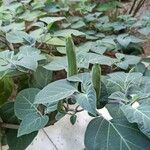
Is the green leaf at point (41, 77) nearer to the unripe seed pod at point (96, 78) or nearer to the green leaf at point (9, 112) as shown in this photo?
the green leaf at point (9, 112)

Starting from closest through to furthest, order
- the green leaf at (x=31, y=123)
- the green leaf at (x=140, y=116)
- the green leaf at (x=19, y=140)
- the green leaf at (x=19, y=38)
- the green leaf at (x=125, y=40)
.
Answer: the green leaf at (x=140, y=116) < the green leaf at (x=31, y=123) < the green leaf at (x=19, y=140) < the green leaf at (x=19, y=38) < the green leaf at (x=125, y=40)

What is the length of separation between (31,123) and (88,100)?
14 cm

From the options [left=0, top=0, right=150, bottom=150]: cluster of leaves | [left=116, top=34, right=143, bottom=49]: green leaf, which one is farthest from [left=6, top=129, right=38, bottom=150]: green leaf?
[left=116, top=34, right=143, bottom=49]: green leaf

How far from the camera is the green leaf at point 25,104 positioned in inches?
28.9

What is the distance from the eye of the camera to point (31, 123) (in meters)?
0.68

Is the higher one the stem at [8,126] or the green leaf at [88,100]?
the green leaf at [88,100]

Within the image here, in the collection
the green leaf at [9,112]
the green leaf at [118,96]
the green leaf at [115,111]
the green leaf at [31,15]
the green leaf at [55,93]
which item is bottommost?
the green leaf at [9,112]

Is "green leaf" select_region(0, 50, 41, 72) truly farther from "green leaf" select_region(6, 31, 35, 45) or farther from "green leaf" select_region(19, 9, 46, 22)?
"green leaf" select_region(19, 9, 46, 22)

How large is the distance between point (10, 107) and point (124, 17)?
738 mm

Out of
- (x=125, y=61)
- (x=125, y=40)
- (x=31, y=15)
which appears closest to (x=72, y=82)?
(x=125, y=61)

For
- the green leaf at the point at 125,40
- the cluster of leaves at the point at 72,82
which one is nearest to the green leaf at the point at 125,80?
the cluster of leaves at the point at 72,82

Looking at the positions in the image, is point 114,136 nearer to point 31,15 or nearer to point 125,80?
point 125,80

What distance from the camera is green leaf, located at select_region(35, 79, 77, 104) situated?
0.63 meters

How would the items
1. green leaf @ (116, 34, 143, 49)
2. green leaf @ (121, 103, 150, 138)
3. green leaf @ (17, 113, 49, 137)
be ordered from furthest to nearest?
1. green leaf @ (116, 34, 143, 49)
2. green leaf @ (17, 113, 49, 137)
3. green leaf @ (121, 103, 150, 138)
